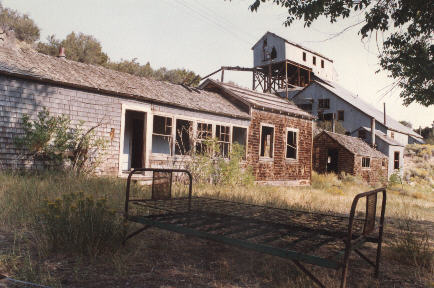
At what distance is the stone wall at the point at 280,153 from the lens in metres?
14.8

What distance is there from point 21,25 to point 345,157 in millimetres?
29505

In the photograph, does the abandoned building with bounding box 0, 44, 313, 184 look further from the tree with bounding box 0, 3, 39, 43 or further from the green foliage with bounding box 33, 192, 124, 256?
the tree with bounding box 0, 3, 39, 43

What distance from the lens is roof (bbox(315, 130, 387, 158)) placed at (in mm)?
22467

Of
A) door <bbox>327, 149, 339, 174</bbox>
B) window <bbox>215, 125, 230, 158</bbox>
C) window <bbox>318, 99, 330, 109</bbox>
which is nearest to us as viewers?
window <bbox>215, 125, 230, 158</bbox>

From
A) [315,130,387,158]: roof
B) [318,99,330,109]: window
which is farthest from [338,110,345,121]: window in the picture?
[315,130,387,158]: roof

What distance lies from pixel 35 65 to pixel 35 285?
859 cm

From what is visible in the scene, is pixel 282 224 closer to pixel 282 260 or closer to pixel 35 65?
pixel 282 260

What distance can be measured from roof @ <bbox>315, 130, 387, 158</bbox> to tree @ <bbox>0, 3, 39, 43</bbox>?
2644cm

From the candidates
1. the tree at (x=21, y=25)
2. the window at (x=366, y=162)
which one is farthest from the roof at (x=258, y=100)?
the tree at (x=21, y=25)

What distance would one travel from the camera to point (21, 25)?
29.7 meters

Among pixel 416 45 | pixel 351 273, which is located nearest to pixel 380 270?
pixel 351 273

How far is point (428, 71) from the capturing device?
699 centimetres

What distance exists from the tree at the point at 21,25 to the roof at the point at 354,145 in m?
26.4

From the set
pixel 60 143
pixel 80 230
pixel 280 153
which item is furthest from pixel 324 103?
pixel 80 230
